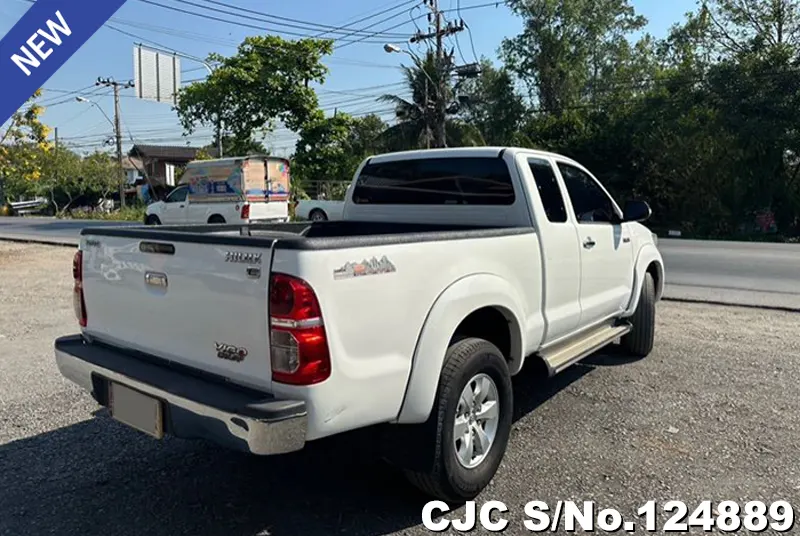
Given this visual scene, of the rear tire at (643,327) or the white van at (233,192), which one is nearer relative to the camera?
the rear tire at (643,327)

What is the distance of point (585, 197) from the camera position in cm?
500

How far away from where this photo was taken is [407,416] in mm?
2924

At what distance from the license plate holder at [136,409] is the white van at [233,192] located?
1660 centimetres

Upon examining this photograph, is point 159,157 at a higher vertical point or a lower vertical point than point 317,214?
higher

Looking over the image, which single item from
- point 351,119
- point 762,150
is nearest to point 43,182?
point 351,119

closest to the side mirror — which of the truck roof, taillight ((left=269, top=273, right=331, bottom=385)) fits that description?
the truck roof

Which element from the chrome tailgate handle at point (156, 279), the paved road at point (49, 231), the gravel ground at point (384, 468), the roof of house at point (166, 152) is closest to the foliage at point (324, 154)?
the paved road at point (49, 231)

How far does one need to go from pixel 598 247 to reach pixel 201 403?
3.26m

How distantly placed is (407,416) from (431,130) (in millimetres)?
29630

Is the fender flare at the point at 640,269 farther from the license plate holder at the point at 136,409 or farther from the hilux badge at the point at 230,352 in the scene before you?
the license plate holder at the point at 136,409

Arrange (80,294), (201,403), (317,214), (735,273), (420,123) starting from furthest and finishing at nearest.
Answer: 1. (420,123)
2. (317,214)
3. (735,273)
4. (80,294)
5. (201,403)

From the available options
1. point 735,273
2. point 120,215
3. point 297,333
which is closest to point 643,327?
point 297,333

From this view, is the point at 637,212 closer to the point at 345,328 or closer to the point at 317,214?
the point at 345,328

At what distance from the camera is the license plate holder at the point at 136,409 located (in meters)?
2.96
